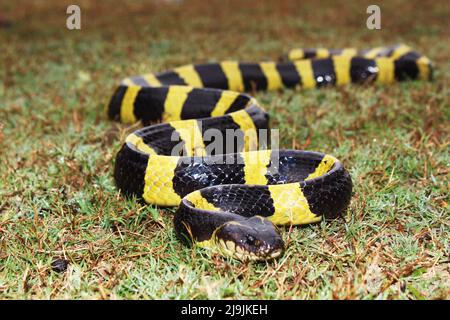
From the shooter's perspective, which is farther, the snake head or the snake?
the snake

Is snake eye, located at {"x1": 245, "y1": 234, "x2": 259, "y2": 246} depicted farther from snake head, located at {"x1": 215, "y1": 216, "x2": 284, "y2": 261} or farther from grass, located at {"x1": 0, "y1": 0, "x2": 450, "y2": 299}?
grass, located at {"x1": 0, "y1": 0, "x2": 450, "y2": 299}

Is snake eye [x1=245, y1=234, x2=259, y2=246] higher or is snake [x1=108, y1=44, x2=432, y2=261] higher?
snake [x1=108, y1=44, x2=432, y2=261]

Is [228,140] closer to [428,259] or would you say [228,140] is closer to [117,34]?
[428,259]

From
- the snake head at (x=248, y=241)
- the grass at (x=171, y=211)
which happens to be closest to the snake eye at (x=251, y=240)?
the snake head at (x=248, y=241)

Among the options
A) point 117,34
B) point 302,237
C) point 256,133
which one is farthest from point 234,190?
point 117,34

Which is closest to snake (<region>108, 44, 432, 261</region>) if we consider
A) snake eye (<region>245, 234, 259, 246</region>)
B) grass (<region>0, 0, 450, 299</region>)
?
snake eye (<region>245, 234, 259, 246</region>)

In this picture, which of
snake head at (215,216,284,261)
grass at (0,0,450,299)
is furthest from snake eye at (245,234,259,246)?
grass at (0,0,450,299)

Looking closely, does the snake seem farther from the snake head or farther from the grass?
the grass

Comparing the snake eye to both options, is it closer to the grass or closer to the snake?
the snake
